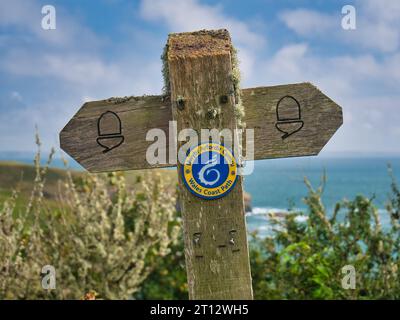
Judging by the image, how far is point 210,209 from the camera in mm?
1794

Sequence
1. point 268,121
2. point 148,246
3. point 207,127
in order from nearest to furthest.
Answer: point 207,127, point 268,121, point 148,246

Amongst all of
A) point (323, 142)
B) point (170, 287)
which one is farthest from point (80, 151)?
point (170, 287)

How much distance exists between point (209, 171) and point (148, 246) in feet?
9.73

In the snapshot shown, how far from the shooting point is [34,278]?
420cm

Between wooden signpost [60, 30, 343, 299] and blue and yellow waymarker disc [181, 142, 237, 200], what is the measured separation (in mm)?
19

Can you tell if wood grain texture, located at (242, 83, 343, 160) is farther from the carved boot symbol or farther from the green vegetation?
the green vegetation

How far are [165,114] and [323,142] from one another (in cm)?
62

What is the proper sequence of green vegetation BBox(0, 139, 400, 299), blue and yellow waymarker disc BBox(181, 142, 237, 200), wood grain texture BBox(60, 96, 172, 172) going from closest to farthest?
blue and yellow waymarker disc BBox(181, 142, 237, 200), wood grain texture BBox(60, 96, 172, 172), green vegetation BBox(0, 139, 400, 299)

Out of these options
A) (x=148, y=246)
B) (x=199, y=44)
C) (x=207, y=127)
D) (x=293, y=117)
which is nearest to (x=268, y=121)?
(x=293, y=117)

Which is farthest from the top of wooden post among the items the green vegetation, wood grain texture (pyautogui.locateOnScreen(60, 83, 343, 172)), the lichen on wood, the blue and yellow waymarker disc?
the green vegetation

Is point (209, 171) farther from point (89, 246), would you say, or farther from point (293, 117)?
point (89, 246)

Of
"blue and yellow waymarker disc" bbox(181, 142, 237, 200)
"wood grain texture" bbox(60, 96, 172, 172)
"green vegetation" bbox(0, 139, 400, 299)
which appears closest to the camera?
"blue and yellow waymarker disc" bbox(181, 142, 237, 200)

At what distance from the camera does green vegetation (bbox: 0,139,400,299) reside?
12.9ft

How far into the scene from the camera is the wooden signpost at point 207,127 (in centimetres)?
178
